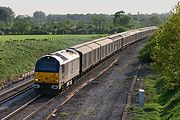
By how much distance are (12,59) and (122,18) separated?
126m

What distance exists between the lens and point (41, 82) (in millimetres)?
28750

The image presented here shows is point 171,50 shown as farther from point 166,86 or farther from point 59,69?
point 59,69

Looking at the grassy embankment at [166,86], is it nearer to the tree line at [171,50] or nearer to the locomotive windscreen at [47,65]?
the tree line at [171,50]

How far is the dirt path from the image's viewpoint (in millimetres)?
23219

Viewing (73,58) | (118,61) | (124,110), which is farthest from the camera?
(118,61)

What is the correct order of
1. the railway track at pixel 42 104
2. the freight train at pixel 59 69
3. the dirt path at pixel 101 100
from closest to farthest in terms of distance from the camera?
the railway track at pixel 42 104, the dirt path at pixel 101 100, the freight train at pixel 59 69

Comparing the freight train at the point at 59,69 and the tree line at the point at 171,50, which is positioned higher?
the tree line at the point at 171,50

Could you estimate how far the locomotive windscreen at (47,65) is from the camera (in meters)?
28.7

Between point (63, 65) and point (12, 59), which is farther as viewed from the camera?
point (12, 59)

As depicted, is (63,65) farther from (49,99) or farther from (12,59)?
(12,59)

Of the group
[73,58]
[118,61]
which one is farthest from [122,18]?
[73,58]

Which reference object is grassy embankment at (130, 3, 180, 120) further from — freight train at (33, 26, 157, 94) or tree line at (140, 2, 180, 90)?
freight train at (33, 26, 157, 94)

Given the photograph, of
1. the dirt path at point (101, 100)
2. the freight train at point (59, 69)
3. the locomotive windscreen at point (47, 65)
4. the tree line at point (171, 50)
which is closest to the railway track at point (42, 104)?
the dirt path at point (101, 100)

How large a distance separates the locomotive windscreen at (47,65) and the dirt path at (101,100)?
8.52 ft
